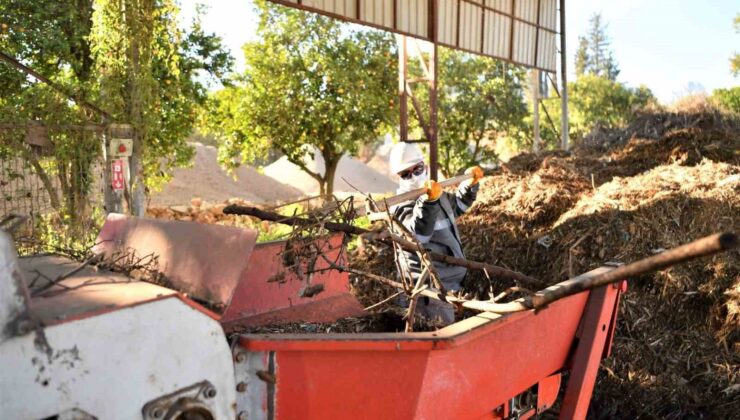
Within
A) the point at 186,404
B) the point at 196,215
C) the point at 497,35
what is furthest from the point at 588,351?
the point at 497,35

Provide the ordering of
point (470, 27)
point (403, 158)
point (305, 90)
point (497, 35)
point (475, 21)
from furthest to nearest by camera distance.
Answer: point (305, 90) < point (497, 35) < point (475, 21) < point (470, 27) < point (403, 158)

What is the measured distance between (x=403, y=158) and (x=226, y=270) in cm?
222

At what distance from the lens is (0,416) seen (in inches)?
70.6

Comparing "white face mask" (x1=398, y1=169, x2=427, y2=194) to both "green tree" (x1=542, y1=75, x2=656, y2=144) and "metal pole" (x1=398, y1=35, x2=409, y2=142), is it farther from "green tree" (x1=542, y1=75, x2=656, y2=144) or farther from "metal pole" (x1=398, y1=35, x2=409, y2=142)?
"green tree" (x1=542, y1=75, x2=656, y2=144)

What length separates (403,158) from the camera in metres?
4.49

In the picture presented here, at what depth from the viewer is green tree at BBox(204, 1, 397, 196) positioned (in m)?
17.5

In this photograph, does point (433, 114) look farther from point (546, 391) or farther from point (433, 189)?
point (546, 391)

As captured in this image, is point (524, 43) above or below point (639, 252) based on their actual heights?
above

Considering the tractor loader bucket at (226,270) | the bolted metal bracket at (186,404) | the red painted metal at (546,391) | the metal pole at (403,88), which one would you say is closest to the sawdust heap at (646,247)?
the red painted metal at (546,391)

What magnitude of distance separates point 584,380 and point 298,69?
15.6m

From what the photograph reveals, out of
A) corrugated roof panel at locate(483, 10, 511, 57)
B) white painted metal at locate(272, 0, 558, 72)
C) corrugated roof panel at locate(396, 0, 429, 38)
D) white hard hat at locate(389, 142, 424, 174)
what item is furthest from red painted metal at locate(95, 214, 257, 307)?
corrugated roof panel at locate(483, 10, 511, 57)

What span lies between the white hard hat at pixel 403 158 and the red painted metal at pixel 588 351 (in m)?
1.65

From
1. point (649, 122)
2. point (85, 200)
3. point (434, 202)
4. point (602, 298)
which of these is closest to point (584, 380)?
point (602, 298)

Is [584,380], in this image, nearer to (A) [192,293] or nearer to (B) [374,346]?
(B) [374,346]
